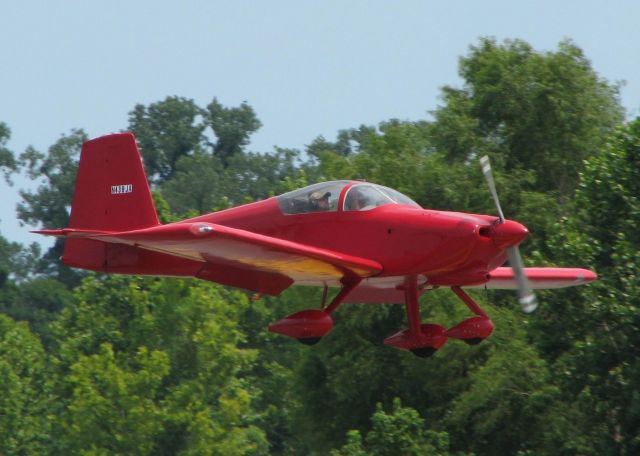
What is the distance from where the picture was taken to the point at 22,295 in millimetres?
85375

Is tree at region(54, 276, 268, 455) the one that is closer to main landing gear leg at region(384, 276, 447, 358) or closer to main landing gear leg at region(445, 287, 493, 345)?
main landing gear leg at region(384, 276, 447, 358)

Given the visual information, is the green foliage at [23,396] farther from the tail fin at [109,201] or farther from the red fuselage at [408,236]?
the red fuselage at [408,236]

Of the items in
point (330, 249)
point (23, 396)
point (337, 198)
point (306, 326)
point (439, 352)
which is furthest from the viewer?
point (23, 396)

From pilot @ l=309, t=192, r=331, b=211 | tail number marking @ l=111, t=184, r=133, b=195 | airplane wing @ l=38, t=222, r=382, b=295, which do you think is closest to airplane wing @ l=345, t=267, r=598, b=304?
airplane wing @ l=38, t=222, r=382, b=295

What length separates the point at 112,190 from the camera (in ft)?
74.2

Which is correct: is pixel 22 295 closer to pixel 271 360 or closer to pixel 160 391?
pixel 271 360

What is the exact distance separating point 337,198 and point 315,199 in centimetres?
31

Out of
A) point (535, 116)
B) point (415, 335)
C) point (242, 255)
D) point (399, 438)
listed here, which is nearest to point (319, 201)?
point (242, 255)

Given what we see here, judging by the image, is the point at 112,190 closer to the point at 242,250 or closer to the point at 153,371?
the point at 242,250

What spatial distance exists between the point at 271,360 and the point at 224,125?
4573 cm

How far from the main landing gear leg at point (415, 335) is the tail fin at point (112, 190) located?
13.4 ft

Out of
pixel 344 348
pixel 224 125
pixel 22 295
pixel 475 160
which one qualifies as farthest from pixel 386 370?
pixel 224 125

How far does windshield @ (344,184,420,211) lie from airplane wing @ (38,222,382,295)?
0.71 m

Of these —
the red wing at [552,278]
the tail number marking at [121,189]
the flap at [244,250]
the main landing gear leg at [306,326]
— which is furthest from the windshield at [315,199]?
the red wing at [552,278]
